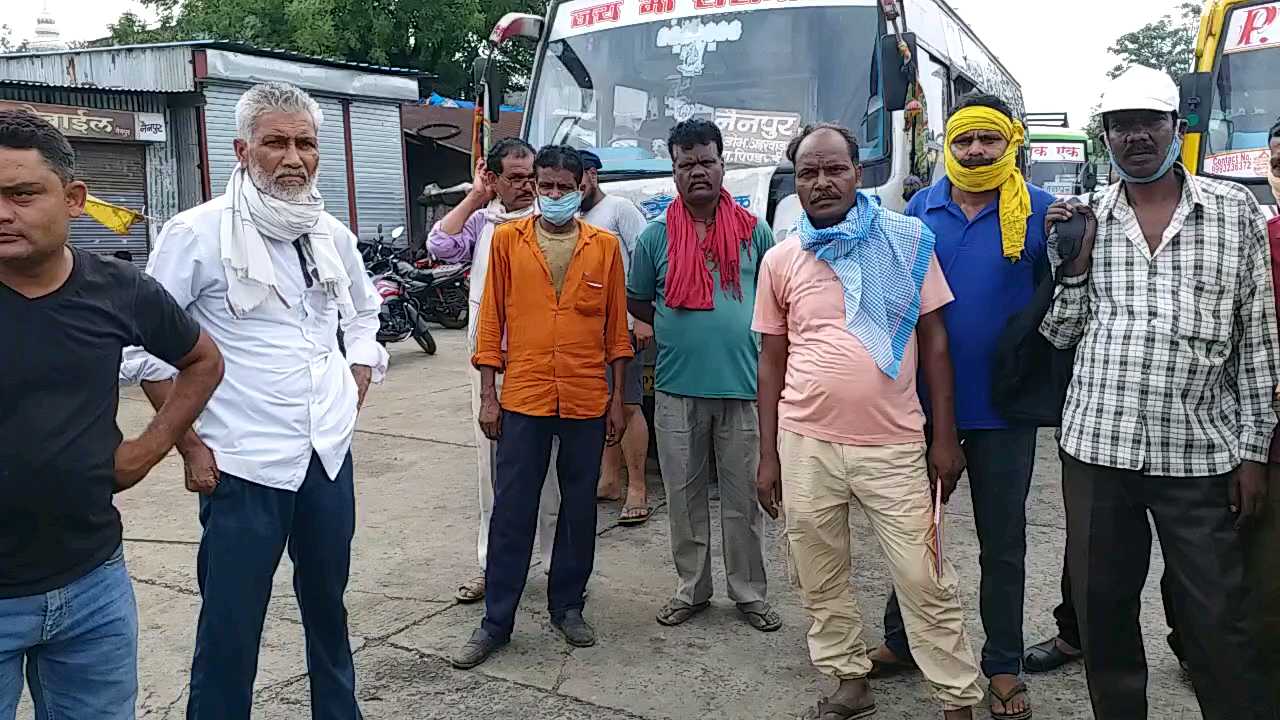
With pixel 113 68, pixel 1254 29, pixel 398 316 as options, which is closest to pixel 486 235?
pixel 1254 29

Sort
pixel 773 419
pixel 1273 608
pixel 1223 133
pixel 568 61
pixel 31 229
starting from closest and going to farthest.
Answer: pixel 31 229, pixel 1273 608, pixel 773 419, pixel 568 61, pixel 1223 133

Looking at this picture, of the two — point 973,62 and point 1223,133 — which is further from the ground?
point 973,62

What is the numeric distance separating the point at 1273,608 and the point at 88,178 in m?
14.0

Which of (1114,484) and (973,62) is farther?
(973,62)

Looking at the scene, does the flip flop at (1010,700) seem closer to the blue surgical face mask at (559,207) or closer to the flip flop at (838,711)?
the flip flop at (838,711)

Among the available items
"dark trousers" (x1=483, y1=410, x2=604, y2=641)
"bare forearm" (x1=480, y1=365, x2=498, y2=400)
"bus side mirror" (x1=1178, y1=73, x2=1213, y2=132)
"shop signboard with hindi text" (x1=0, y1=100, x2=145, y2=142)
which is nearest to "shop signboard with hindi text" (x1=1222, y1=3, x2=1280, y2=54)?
"bus side mirror" (x1=1178, y1=73, x2=1213, y2=132)

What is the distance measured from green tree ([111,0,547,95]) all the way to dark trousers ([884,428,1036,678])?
20.0 meters

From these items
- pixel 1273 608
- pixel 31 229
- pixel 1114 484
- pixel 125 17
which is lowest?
pixel 1273 608

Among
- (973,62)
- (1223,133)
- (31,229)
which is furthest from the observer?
(973,62)

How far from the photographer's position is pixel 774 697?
11.4ft

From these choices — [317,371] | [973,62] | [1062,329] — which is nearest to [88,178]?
[973,62]

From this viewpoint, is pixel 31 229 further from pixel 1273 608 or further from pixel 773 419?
pixel 1273 608

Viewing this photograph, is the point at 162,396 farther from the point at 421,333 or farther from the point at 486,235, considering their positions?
the point at 421,333

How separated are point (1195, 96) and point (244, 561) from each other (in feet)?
22.5
